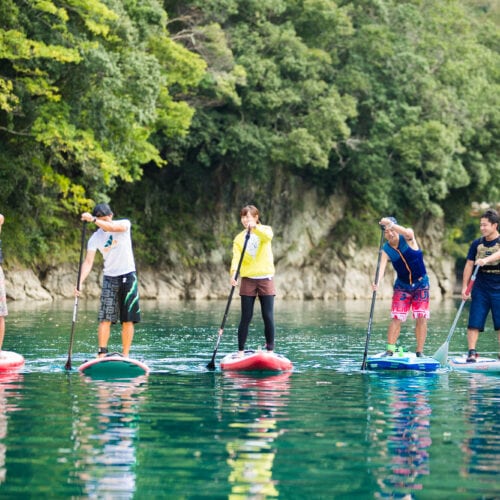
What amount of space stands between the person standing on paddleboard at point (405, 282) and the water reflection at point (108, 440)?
4.14m

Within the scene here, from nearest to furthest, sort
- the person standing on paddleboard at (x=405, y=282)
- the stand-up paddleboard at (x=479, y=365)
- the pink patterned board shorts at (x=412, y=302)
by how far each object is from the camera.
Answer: the stand-up paddleboard at (x=479, y=365) → the person standing on paddleboard at (x=405, y=282) → the pink patterned board shorts at (x=412, y=302)

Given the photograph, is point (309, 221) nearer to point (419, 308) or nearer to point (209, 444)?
point (419, 308)

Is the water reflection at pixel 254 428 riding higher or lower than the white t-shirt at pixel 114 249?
lower

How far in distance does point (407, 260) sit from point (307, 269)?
4138 cm

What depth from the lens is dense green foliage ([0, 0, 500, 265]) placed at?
35719 mm

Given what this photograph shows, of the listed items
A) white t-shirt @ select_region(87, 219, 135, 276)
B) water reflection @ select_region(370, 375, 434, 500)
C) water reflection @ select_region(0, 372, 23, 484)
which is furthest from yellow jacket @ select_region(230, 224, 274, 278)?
water reflection @ select_region(0, 372, 23, 484)

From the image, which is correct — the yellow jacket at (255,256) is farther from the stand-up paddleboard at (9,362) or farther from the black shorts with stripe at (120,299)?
the stand-up paddleboard at (9,362)

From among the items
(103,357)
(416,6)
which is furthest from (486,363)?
(416,6)

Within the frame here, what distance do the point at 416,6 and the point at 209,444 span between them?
54.5 meters

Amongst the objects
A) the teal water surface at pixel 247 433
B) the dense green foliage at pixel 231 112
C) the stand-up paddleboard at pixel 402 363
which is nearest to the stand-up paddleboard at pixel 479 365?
the teal water surface at pixel 247 433

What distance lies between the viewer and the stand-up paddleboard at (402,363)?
15.5m

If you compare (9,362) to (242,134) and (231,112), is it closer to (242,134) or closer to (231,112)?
(242,134)

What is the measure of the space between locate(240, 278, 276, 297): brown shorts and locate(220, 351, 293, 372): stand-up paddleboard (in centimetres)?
82

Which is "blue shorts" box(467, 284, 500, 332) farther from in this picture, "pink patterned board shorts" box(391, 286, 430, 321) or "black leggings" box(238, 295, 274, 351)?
"black leggings" box(238, 295, 274, 351)
